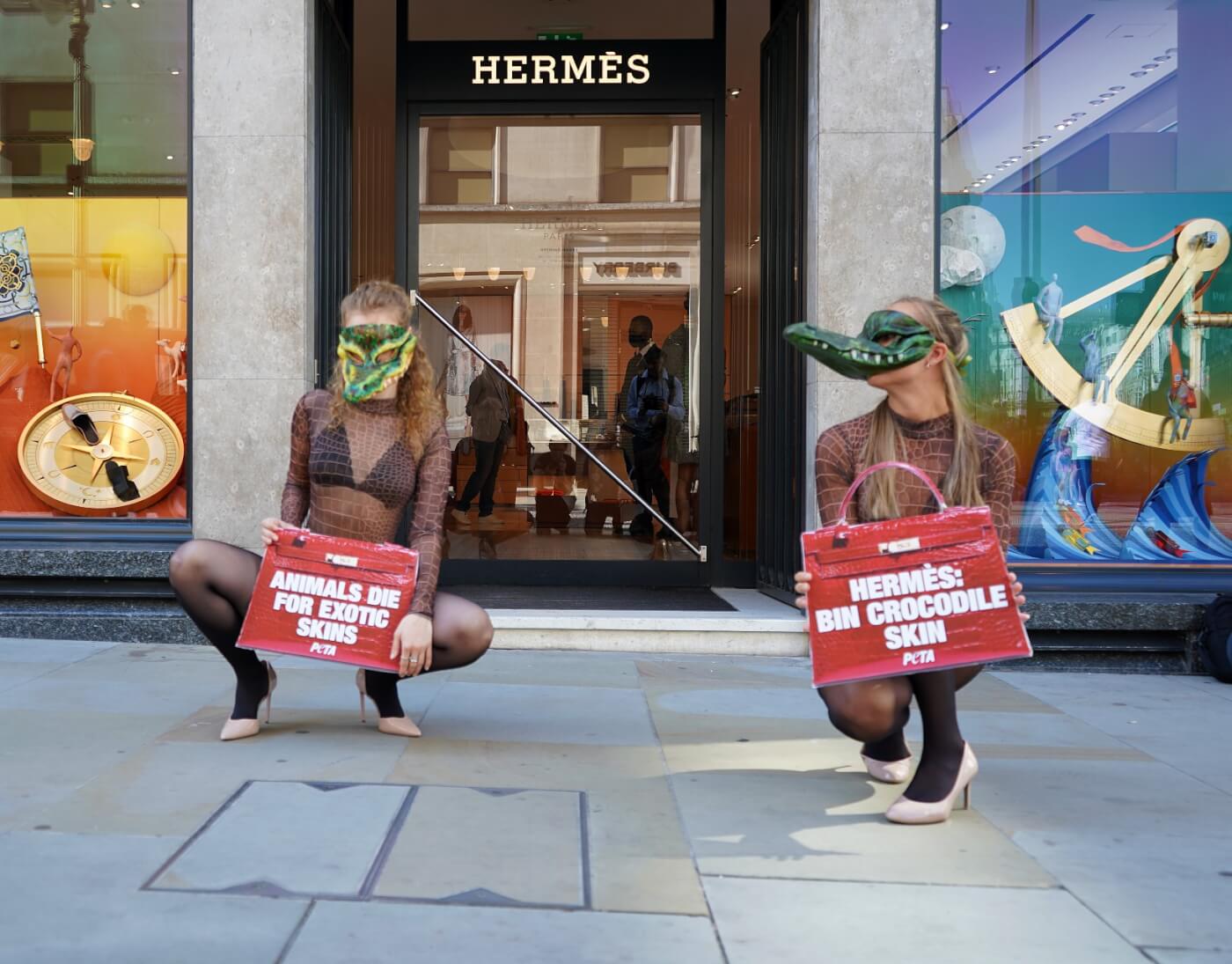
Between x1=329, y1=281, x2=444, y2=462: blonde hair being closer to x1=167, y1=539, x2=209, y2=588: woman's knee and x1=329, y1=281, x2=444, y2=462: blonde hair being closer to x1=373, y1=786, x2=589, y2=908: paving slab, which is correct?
x1=167, y1=539, x2=209, y2=588: woman's knee

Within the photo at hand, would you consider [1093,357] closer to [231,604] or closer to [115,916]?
[231,604]

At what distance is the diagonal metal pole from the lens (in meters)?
8.76

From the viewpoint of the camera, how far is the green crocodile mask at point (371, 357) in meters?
4.38

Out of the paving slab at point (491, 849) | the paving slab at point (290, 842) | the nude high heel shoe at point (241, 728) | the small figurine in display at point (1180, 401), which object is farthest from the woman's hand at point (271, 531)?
the small figurine in display at point (1180, 401)

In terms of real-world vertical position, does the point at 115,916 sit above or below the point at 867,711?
below

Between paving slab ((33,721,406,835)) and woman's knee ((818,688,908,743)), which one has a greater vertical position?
woman's knee ((818,688,908,743))

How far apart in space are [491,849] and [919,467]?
1.73m

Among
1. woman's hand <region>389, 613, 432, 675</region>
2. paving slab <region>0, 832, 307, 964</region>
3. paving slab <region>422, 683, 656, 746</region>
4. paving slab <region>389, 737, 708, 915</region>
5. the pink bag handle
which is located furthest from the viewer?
paving slab <region>422, 683, 656, 746</region>

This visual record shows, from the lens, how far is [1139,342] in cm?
726

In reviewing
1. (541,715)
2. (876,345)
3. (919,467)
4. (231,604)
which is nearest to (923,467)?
(919,467)

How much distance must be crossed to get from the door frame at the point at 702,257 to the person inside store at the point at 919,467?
476 centimetres

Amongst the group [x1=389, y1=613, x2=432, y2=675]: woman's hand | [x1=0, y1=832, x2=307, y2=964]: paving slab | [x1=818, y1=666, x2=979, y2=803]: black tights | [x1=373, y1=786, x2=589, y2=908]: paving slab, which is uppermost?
[x1=389, y1=613, x2=432, y2=675]: woman's hand

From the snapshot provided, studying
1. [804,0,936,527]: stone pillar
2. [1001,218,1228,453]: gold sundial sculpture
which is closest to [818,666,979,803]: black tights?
[804,0,936,527]: stone pillar

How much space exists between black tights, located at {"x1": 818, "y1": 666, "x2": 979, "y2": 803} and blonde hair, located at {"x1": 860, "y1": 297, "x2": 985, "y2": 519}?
52cm
